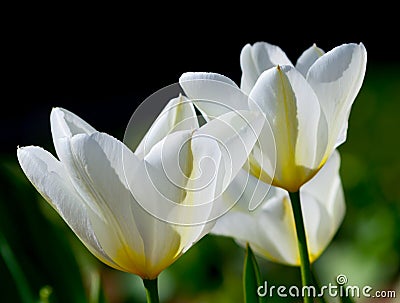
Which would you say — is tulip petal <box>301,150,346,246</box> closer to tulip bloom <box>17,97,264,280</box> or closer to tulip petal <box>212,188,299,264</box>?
tulip petal <box>212,188,299,264</box>

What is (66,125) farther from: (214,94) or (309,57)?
(309,57)

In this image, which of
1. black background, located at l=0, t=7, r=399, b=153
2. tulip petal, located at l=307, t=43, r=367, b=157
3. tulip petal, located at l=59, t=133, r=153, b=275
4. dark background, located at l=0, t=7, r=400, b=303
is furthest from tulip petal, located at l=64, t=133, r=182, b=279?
black background, located at l=0, t=7, r=399, b=153

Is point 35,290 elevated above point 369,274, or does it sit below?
above

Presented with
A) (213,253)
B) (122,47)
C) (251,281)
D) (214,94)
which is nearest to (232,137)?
(214,94)

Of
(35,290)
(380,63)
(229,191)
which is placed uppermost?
(229,191)

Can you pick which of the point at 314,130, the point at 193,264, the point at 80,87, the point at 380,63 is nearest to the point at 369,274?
the point at 193,264

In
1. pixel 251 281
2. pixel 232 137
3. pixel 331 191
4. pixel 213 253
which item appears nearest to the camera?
pixel 232 137

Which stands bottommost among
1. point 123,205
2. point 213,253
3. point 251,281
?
point 213,253

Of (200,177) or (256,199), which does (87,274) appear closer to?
(256,199)
